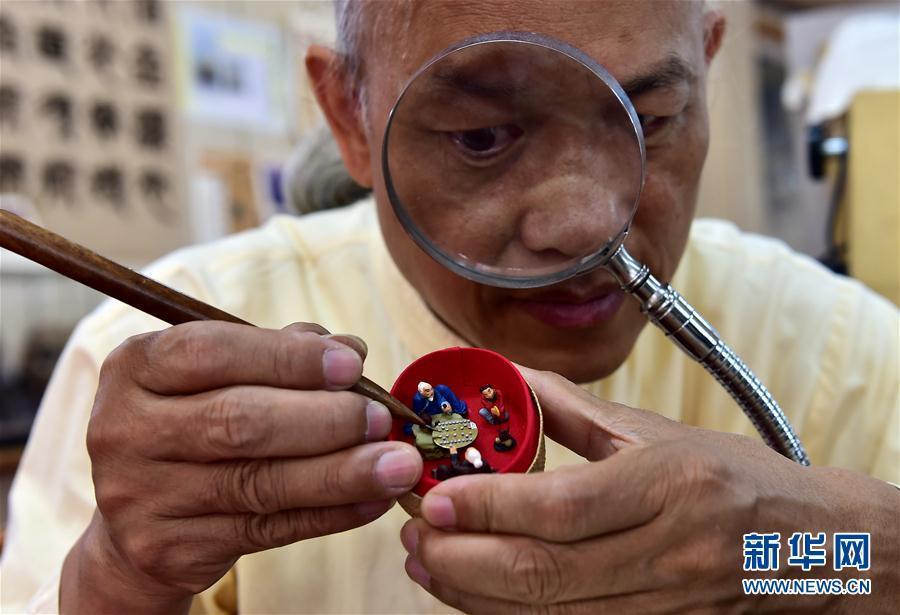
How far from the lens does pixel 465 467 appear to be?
917mm

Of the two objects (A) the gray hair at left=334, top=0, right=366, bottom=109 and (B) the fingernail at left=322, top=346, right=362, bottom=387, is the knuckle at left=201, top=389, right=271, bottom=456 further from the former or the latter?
(A) the gray hair at left=334, top=0, right=366, bottom=109

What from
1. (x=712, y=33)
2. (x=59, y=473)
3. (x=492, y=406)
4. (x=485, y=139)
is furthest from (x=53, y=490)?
(x=712, y=33)

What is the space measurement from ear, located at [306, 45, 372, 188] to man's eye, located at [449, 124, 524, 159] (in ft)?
1.12

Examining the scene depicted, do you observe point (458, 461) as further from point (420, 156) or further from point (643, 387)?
point (643, 387)

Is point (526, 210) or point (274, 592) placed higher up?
point (526, 210)

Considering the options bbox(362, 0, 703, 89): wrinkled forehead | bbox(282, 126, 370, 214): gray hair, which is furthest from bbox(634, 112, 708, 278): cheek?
bbox(282, 126, 370, 214): gray hair

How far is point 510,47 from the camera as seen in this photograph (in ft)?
3.29

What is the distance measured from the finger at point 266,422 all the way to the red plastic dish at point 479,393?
0.10 m

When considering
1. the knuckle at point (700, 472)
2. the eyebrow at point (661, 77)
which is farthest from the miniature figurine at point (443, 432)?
the eyebrow at point (661, 77)

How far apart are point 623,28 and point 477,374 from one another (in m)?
0.52

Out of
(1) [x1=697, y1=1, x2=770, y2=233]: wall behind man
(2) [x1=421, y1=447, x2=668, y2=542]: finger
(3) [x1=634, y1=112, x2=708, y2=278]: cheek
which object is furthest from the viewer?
(1) [x1=697, y1=1, x2=770, y2=233]: wall behind man

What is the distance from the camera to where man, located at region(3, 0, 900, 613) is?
81cm

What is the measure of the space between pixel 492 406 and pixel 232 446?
327mm

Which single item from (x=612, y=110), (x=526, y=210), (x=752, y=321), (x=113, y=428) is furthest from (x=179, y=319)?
(x=752, y=321)
